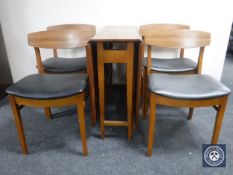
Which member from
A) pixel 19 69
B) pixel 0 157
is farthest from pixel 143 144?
pixel 19 69

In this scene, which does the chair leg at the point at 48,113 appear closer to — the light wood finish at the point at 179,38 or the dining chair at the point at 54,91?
the dining chair at the point at 54,91

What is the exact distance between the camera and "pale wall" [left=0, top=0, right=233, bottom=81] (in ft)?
6.35

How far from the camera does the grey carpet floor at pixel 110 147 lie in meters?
1.20

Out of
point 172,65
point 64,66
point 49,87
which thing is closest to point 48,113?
point 64,66

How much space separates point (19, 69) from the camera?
233 cm

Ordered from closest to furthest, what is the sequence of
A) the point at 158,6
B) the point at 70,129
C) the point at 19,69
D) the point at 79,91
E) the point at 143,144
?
the point at 79,91
the point at 143,144
the point at 70,129
the point at 158,6
the point at 19,69

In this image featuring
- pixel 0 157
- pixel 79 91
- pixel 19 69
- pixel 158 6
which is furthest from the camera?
pixel 19 69

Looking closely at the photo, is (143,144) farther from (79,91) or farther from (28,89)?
(28,89)

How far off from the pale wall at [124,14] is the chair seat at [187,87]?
0.91 meters

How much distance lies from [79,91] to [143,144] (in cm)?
63

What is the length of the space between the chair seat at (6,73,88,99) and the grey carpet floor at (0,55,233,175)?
46 cm

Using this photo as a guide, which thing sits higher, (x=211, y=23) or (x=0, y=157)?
(x=211, y=23)

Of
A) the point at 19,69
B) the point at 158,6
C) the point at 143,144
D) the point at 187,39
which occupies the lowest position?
the point at 143,144

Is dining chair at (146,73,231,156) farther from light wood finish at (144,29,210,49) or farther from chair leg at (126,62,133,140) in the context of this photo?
light wood finish at (144,29,210,49)
